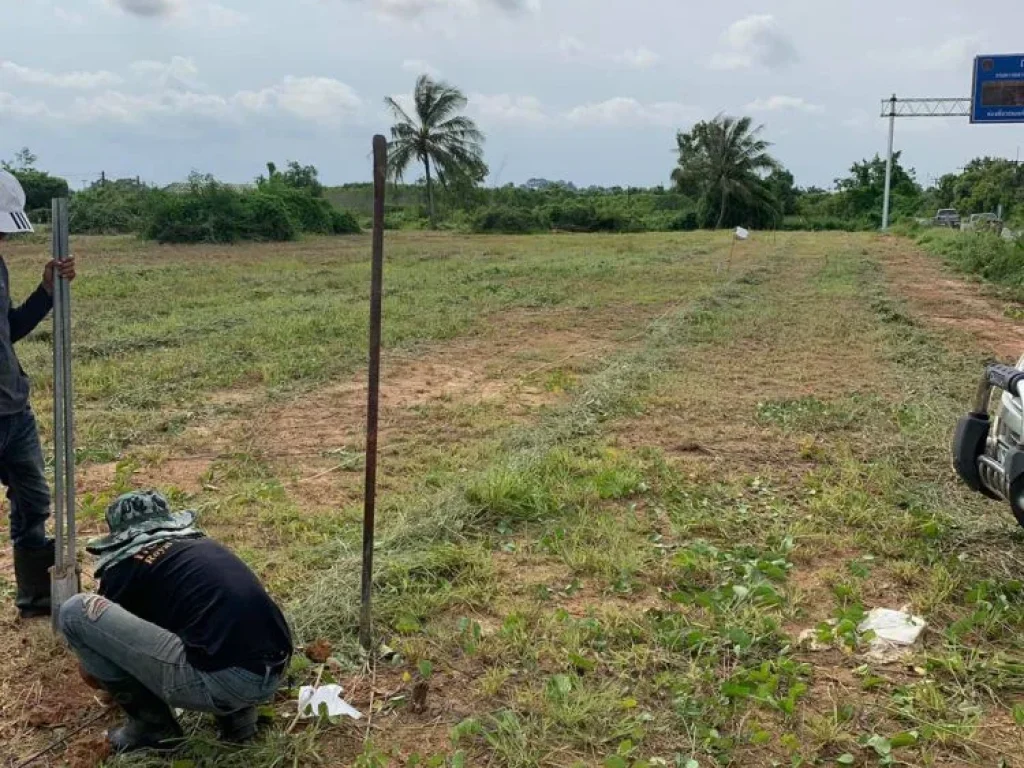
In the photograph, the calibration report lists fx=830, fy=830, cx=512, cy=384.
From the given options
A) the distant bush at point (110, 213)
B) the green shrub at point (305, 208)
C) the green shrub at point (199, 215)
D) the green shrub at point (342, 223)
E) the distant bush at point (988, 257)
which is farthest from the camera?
the green shrub at point (342, 223)

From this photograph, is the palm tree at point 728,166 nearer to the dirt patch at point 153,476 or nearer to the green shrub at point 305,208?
the green shrub at point 305,208

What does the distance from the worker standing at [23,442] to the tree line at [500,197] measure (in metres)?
23.8

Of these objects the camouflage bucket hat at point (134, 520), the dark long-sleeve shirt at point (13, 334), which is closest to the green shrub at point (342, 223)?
the dark long-sleeve shirt at point (13, 334)

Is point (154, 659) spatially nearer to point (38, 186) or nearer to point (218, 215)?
point (218, 215)

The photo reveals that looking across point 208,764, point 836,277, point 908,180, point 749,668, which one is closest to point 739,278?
point 836,277

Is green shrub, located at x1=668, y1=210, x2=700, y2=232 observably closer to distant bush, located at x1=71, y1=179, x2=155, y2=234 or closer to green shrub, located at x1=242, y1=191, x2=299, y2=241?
green shrub, located at x1=242, y1=191, x2=299, y2=241

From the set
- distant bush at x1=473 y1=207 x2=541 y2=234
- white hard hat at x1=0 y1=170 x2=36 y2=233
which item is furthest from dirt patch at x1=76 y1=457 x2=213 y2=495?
distant bush at x1=473 y1=207 x2=541 y2=234

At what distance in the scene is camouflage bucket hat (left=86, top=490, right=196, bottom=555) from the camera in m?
2.37

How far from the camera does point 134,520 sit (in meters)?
2.39

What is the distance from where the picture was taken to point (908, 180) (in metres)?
54.8

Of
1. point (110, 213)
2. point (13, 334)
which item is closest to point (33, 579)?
point (13, 334)

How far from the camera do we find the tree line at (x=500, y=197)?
27.3 metres

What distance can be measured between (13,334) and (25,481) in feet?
1.80

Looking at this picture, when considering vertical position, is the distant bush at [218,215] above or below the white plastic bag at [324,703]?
above
